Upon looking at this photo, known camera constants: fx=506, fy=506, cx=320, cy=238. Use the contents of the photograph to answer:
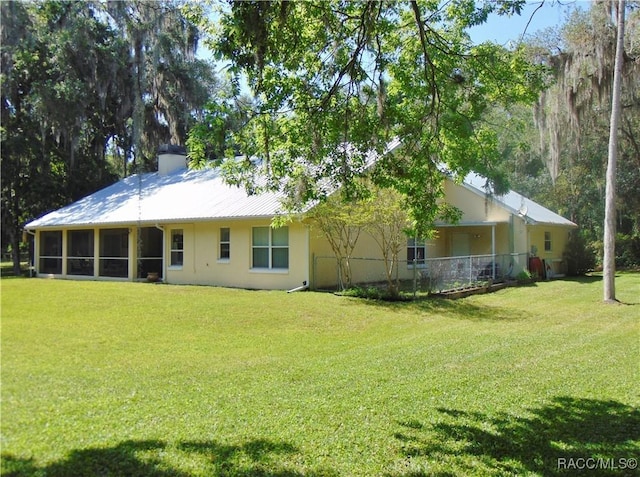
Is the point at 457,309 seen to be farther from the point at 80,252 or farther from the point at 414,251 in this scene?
the point at 80,252

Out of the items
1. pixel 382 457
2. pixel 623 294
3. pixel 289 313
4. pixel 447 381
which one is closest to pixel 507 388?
pixel 447 381

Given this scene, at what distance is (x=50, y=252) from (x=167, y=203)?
697cm

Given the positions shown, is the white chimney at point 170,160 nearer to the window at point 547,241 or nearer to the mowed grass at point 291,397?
the mowed grass at point 291,397

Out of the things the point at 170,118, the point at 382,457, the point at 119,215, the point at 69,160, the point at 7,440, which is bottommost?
the point at 382,457

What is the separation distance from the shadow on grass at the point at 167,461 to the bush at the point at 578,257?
23.3 metres

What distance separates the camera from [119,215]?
19797mm

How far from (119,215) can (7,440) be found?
1781cm

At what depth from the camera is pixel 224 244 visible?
57.9ft

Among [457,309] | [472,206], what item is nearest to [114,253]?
[457,309]

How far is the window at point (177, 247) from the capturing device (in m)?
18.9

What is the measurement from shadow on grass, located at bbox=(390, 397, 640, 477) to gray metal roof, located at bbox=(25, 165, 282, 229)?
36.2 ft

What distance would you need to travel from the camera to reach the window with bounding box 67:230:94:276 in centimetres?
2114

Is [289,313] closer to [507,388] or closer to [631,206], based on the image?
[507,388]

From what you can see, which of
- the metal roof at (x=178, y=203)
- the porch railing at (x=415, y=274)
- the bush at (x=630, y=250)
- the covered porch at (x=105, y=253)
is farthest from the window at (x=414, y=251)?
the bush at (x=630, y=250)
